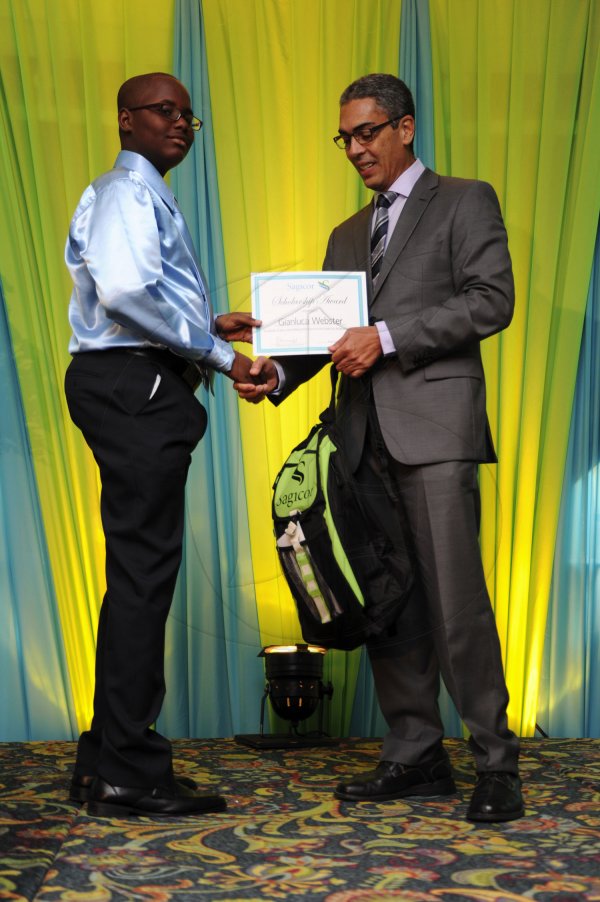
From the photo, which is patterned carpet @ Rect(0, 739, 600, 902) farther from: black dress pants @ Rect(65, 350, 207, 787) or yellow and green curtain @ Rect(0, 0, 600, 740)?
yellow and green curtain @ Rect(0, 0, 600, 740)

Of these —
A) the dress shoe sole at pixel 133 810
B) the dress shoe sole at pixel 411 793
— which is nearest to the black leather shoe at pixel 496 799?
→ the dress shoe sole at pixel 411 793

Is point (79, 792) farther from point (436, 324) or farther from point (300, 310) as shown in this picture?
point (436, 324)

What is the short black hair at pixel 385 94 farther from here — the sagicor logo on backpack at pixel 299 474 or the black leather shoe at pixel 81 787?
the black leather shoe at pixel 81 787

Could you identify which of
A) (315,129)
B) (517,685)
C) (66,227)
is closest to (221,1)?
(315,129)

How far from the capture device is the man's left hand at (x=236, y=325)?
187 cm

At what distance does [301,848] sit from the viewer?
1666 mm

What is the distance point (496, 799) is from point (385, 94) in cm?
141

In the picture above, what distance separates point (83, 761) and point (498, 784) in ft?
2.68

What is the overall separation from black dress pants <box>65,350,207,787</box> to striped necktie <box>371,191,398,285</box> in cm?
48

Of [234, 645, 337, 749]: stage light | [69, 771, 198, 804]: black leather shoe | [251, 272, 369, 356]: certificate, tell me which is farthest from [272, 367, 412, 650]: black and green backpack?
[234, 645, 337, 749]: stage light

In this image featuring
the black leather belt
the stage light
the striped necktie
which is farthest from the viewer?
the stage light

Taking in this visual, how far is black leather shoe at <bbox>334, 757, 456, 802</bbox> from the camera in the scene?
2047mm

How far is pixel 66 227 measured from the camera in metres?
3.29

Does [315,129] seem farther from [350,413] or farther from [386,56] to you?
[350,413]
